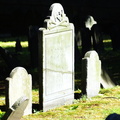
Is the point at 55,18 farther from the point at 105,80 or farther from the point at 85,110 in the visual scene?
the point at 105,80

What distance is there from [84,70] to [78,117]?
189 cm

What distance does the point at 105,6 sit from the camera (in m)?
30.6

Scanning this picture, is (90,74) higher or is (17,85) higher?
(90,74)

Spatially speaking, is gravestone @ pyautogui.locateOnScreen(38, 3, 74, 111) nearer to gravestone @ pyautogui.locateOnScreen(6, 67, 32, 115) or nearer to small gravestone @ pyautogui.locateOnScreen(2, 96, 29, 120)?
gravestone @ pyautogui.locateOnScreen(6, 67, 32, 115)

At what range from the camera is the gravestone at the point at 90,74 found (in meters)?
10.3

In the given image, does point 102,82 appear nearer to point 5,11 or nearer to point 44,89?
point 44,89

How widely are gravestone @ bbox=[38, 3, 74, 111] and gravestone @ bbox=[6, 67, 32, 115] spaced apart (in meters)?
0.41

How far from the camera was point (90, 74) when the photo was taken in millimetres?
10367

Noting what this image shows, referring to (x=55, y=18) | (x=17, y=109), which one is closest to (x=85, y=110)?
(x=17, y=109)

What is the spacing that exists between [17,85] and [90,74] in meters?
2.30

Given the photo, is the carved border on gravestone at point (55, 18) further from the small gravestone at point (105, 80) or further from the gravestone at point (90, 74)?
the small gravestone at point (105, 80)

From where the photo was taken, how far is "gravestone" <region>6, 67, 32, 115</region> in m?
8.58

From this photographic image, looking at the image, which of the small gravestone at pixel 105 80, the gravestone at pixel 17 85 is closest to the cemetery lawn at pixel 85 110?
the gravestone at pixel 17 85

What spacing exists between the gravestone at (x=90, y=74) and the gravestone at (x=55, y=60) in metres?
0.52
